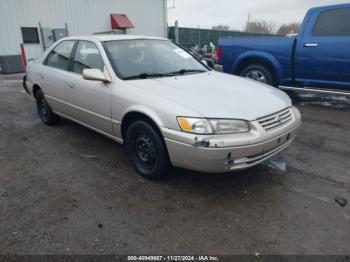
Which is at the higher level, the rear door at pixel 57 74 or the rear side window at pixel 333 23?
the rear side window at pixel 333 23

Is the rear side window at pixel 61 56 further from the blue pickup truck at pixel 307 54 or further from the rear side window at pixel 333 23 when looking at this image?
the rear side window at pixel 333 23

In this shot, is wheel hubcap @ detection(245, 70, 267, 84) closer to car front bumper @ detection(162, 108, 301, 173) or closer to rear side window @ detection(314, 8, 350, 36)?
rear side window @ detection(314, 8, 350, 36)

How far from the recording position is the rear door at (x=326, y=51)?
19.5 ft

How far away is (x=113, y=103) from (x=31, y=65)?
2.86 metres

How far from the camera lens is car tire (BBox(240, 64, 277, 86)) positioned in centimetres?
689

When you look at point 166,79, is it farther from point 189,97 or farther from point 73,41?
point 73,41

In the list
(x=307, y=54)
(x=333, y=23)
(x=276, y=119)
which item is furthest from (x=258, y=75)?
(x=276, y=119)

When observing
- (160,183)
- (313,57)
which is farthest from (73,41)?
(313,57)

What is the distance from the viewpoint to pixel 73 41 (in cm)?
473

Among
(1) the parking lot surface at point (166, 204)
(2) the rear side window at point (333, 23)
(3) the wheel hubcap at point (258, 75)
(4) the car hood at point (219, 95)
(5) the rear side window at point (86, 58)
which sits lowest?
(1) the parking lot surface at point (166, 204)

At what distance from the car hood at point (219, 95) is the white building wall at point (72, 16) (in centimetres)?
1222

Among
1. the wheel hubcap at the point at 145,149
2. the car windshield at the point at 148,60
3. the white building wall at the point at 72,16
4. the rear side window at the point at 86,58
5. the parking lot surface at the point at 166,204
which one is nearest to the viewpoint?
the parking lot surface at the point at 166,204

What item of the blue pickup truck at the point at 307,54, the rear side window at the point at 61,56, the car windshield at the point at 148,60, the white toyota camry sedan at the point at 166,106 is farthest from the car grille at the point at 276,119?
the blue pickup truck at the point at 307,54

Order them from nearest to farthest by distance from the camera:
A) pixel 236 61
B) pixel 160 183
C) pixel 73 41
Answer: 1. pixel 160 183
2. pixel 73 41
3. pixel 236 61
